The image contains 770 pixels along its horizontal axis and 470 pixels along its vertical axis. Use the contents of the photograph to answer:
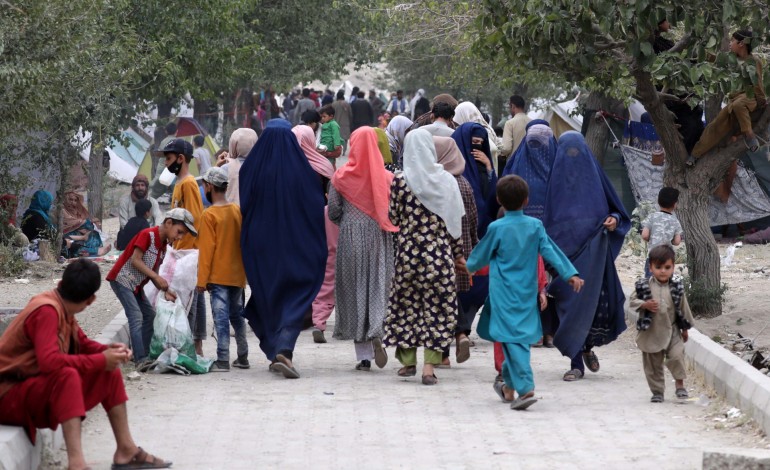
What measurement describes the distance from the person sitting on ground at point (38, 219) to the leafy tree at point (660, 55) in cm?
707

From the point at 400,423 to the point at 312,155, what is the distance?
4.20 meters

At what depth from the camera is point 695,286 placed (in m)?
11.4

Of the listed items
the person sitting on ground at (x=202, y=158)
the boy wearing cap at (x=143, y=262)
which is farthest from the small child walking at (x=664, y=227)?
the person sitting on ground at (x=202, y=158)

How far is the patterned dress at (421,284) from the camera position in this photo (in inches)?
336

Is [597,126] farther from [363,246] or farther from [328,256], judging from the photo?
[363,246]

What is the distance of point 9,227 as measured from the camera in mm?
15344

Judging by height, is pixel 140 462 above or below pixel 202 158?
below

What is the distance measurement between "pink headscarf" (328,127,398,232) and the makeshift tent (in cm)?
1000

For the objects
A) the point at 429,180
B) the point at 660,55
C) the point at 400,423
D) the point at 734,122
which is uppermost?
the point at 660,55

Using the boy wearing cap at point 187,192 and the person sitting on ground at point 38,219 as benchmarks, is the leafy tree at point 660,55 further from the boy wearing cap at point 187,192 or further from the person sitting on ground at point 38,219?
the person sitting on ground at point 38,219

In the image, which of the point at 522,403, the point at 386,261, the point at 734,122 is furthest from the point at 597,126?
the point at 522,403

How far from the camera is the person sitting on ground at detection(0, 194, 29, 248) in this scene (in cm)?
1530

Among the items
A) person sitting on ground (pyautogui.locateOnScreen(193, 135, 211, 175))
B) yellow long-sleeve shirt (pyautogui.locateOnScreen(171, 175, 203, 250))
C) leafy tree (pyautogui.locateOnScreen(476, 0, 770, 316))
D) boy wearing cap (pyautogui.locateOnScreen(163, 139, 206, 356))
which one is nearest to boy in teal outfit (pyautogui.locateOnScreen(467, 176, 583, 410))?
leafy tree (pyautogui.locateOnScreen(476, 0, 770, 316))

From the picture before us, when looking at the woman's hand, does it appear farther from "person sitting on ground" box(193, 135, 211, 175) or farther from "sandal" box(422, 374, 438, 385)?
"person sitting on ground" box(193, 135, 211, 175)
